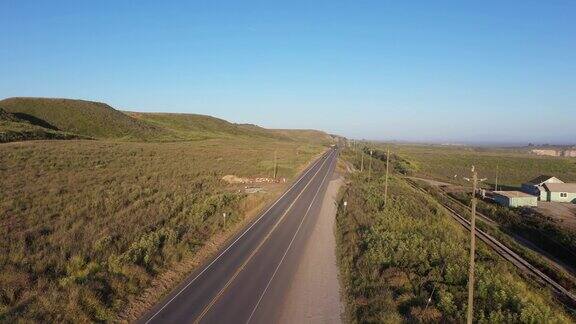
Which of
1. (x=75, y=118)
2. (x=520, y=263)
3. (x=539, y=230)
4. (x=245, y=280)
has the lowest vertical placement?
(x=539, y=230)

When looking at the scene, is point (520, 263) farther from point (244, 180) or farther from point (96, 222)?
point (244, 180)

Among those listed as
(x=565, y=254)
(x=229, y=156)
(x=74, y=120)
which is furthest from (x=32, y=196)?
(x=74, y=120)

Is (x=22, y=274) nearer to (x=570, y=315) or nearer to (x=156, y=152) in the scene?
(x=570, y=315)

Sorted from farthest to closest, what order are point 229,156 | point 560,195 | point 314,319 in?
point 229,156
point 560,195
point 314,319

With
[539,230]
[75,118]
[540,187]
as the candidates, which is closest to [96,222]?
[539,230]

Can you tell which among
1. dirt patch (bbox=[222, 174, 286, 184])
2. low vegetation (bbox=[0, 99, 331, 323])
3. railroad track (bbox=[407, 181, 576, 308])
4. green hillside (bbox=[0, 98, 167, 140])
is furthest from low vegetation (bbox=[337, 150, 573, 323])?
green hillside (bbox=[0, 98, 167, 140])
